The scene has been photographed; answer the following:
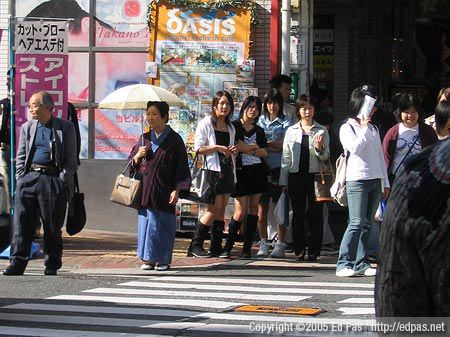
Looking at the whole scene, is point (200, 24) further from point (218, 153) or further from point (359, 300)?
point (359, 300)

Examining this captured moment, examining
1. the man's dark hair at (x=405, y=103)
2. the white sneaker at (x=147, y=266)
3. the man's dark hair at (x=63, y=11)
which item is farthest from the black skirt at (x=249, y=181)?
the man's dark hair at (x=63, y=11)

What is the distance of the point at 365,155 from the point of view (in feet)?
35.5

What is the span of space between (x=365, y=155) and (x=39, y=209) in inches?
137

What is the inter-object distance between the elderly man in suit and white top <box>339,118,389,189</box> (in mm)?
2924

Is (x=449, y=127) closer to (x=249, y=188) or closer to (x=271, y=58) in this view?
(x=249, y=188)

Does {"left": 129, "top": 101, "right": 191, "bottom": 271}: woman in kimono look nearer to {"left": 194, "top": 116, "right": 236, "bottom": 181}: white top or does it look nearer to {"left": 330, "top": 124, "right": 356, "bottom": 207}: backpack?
{"left": 194, "top": 116, "right": 236, "bottom": 181}: white top

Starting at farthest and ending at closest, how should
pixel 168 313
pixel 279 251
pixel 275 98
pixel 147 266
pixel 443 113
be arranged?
pixel 275 98 → pixel 279 251 → pixel 147 266 → pixel 443 113 → pixel 168 313

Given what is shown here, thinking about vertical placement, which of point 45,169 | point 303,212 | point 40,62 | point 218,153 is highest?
point 40,62

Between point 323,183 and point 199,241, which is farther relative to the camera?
point 199,241

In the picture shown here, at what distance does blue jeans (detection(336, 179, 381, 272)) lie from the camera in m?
10.9

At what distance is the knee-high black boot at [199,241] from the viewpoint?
12.3 meters

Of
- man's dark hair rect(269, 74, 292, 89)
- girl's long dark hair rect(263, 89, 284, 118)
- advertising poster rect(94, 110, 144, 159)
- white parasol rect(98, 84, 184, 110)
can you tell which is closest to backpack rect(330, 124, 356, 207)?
girl's long dark hair rect(263, 89, 284, 118)

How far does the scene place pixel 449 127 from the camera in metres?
9.30

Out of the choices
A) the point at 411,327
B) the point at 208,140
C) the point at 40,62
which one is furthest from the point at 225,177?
the point at 411,327
